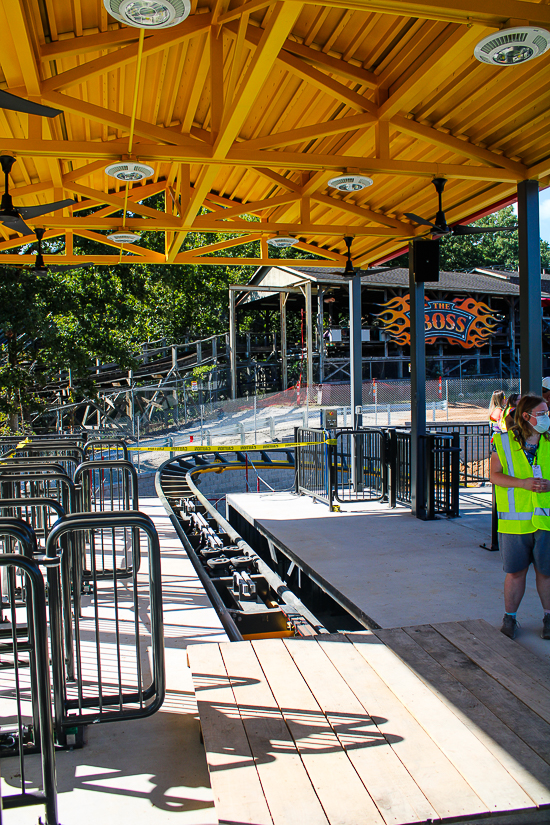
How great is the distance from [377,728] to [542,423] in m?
2.65

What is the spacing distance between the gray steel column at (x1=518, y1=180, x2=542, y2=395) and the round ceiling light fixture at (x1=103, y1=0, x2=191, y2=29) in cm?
507

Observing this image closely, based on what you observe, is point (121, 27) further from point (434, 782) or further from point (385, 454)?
point (385, 454)

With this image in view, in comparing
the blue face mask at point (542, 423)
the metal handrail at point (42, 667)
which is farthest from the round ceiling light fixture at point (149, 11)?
the blue face mask at point (542, 423)

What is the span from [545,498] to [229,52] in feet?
19.4

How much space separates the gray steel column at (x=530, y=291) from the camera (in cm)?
747

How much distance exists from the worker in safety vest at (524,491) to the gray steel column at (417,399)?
5.05 meters

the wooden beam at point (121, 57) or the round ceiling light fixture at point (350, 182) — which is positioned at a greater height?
the wooden beam at point (121, 57)

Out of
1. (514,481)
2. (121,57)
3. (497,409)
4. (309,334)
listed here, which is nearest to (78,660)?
(514,481)

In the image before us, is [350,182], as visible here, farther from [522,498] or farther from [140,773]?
[140,773]

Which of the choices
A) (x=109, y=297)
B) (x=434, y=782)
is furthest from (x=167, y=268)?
(x=434, y=782)

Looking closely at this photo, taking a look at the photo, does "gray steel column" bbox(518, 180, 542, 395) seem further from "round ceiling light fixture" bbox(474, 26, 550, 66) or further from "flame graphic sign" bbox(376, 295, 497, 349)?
"flame graphic sign" bbox(376, 295, 497, 349)

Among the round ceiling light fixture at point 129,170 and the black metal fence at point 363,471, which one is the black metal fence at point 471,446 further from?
the round ceiling light fixture at point 129,170

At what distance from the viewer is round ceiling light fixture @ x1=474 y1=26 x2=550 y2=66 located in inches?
168

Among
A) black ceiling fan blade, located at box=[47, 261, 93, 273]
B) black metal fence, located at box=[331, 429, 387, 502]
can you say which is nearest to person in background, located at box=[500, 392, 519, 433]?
black metal fence, located at box=[331, 429, 387, 502]
